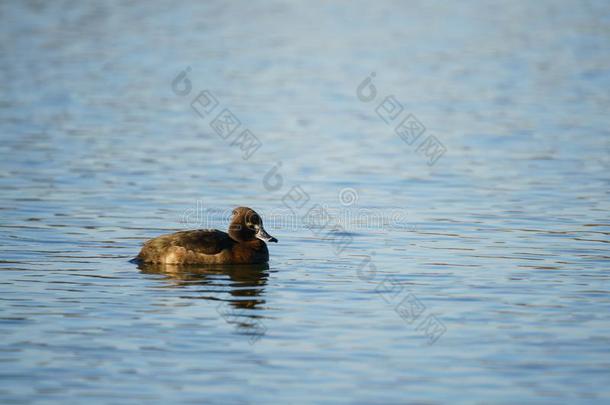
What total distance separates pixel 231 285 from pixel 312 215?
4915 millimetres

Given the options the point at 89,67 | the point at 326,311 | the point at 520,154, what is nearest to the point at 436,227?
the point at 326,311

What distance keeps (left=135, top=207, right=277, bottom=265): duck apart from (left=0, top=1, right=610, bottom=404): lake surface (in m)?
0.26

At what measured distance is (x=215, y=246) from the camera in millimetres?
14227

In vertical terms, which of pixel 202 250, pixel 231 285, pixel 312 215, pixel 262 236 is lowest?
pixel 231 285

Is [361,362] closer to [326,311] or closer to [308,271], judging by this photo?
[326,311]

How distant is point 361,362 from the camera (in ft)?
33.2

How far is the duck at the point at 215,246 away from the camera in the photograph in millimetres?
14031

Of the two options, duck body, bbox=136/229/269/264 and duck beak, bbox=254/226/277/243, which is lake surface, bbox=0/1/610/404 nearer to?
duck body, bbox=136/229/269/264

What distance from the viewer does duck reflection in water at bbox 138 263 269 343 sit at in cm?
1152

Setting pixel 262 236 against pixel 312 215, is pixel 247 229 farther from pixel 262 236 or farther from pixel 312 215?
pixel 312 215

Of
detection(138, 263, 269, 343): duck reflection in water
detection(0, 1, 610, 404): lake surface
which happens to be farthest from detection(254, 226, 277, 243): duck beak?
detection(0, 1, 610, 404): lake surface

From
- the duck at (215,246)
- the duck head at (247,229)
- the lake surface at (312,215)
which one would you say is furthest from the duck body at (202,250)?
the lake surface at (312,215)

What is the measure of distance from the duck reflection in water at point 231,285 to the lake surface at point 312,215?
5cm

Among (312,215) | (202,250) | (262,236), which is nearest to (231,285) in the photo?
(202,250)
